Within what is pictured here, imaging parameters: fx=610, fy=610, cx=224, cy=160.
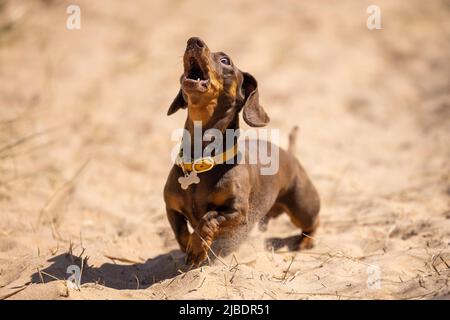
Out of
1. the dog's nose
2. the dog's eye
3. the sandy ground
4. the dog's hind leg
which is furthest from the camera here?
the dog's hind leg

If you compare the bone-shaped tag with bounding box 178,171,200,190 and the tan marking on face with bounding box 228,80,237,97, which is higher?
the tan marking on face with bounding box 228,80,237,97

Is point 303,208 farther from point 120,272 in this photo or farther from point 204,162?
point 120,272

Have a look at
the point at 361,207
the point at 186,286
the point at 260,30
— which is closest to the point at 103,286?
the point at 186,286

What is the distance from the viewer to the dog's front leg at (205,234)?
364cm

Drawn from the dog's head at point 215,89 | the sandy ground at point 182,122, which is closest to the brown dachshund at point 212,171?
the dog's head at point 215,89

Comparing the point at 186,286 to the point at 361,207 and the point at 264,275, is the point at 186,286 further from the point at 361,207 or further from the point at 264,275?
the point at 361,207

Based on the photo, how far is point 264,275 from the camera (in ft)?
12.2

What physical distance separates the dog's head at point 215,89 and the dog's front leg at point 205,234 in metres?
0.61

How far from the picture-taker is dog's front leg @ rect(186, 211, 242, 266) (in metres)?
3.64

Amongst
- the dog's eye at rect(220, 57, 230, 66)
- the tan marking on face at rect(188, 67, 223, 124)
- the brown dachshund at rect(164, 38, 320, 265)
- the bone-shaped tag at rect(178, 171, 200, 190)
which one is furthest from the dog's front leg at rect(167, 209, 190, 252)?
the dog's eye at rect(220, 57, 230, 66)

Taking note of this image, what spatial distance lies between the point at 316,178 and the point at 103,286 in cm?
343

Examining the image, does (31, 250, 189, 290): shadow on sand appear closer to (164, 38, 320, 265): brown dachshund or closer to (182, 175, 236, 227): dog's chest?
(164, 38, 320, 265): brown dachshund

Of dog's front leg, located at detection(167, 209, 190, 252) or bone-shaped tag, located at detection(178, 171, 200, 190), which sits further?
dog's front leg, located at detection(167, 209, 190, 252)

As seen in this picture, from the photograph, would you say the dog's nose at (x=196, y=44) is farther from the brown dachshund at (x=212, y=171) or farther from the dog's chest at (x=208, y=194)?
the dog's chest at (x=208, y=194)
